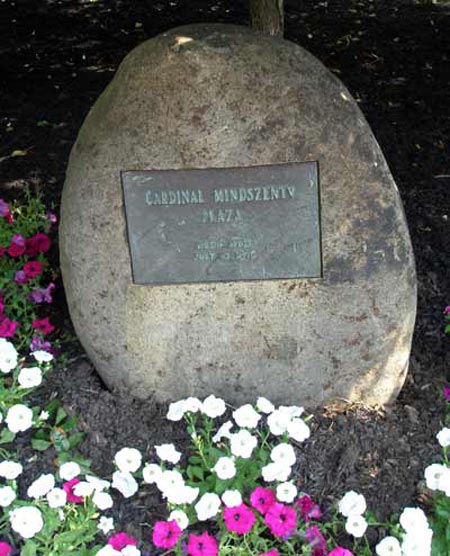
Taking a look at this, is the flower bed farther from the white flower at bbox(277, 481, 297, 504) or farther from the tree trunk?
the tree trunk

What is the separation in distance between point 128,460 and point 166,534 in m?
0.36

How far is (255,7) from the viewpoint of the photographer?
4.57 meters

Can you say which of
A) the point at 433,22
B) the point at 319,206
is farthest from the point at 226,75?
the point at 433,22

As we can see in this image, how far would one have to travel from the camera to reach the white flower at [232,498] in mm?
2629

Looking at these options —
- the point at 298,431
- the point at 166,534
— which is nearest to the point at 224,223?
the point at 298,431

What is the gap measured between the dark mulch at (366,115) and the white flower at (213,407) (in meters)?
0.20

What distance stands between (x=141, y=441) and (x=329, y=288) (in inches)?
36.9

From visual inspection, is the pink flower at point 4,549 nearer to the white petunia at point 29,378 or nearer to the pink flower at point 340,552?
the white petunia at point 29,378

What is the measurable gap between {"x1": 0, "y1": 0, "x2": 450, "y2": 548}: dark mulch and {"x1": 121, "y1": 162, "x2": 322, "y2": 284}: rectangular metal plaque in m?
0.62

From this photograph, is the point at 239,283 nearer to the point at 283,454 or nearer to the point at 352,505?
the point at 283,454

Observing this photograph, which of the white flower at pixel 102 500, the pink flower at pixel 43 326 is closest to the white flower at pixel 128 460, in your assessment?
the white flower at pixel 102 500

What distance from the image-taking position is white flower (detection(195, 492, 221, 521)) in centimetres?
265

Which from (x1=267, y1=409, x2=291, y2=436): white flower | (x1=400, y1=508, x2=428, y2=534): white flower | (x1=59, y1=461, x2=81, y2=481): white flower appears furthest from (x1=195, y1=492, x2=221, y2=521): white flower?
(x1=400, y1=508, x2=428, y2=534): white flower

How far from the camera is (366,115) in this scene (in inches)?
225
